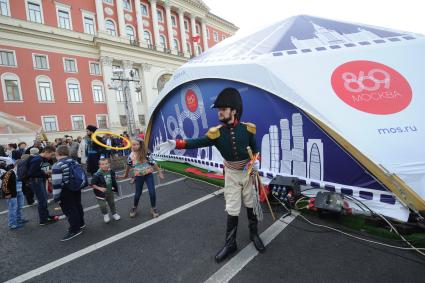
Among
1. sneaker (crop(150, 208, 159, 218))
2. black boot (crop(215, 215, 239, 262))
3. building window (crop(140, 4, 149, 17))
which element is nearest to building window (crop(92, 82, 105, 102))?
building window (crop(140, 4, 149, 17))

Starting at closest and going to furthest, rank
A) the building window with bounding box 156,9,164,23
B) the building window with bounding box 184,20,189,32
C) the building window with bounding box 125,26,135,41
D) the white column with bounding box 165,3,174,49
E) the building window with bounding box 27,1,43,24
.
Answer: the building window with bounding box 27,1,43,24, the building window with bounding box 125,26,135,41, the building window with bounding box 156,9,164,23, the white column with bounding box 165,3,174,49, the building window with bounding box 184,20,189,32

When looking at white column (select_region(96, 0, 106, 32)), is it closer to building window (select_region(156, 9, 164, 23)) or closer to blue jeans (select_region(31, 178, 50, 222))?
building window (select_region(156, 9, 164, 23))

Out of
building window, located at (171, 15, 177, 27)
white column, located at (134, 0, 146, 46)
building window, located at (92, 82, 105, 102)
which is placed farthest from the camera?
building window, located at (171, 15, 177, 27)

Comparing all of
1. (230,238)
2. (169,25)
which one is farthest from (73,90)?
(230,238)

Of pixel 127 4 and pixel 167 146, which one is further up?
pixel 127 4

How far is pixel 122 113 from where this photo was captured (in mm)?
29281

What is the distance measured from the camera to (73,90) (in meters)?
25.2

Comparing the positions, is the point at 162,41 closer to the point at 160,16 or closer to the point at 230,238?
the point at 160,16

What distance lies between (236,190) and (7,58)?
28.3 meters

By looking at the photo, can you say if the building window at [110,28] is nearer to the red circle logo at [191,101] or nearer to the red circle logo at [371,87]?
the red circle logo at [191,101]

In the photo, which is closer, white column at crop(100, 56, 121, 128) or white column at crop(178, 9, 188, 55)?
white column at crop(100, 56, 121, 128)

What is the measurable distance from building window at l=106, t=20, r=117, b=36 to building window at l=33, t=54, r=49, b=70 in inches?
348

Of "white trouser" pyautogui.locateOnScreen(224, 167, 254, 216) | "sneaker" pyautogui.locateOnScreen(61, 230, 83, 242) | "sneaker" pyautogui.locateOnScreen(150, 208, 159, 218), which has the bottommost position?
"sneaker" pyautogui.locateOnScreen(61, 230, 83, 242)

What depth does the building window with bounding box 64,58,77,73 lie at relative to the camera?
82.2 ft
